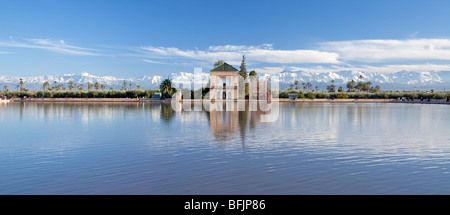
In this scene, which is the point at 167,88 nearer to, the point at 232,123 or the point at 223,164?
the point at 232,123

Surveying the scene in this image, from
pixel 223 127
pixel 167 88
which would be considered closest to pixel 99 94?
pixel 167 88

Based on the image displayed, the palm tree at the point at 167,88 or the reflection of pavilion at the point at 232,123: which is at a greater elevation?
the palm tree at the point at 167,88

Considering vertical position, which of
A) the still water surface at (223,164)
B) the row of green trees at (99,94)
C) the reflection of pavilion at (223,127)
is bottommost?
the still water surface at (223,164)

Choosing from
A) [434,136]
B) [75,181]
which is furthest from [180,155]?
[434,136]

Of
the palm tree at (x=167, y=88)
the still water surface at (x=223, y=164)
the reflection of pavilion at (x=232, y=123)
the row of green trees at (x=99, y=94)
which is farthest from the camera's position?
the row of green trees at (x=99, y=94)

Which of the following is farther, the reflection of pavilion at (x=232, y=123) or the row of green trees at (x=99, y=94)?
the row of green trees at (x=99, y=94)

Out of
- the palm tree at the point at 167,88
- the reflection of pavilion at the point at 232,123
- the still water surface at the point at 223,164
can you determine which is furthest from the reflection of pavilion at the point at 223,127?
the palm tree at the point at 167,88

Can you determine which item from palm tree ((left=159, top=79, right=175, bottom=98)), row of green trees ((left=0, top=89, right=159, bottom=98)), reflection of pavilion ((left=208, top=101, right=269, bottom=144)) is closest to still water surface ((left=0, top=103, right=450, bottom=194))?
reflection of pavilion ((left=208, top=101, right=269, bottom=144))

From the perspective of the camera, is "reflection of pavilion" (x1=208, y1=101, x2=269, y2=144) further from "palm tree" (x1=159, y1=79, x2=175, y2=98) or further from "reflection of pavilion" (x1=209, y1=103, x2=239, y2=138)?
"palm tree" (x1=159, y1=79, x2=175, y2=98)

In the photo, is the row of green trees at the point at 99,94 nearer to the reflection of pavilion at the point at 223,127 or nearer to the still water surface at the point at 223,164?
the reflection of pavilion at the point at 223,127

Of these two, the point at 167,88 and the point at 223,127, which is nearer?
the point at 223,127
